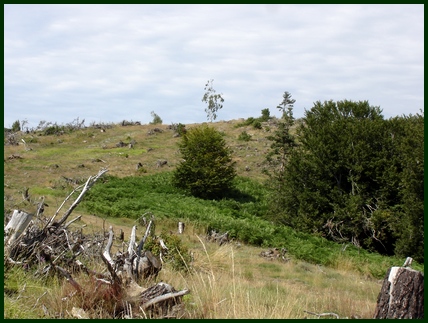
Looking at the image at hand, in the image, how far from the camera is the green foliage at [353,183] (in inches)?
819

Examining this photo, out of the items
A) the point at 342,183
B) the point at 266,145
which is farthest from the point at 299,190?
the point at 266,145

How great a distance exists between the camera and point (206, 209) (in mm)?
23344

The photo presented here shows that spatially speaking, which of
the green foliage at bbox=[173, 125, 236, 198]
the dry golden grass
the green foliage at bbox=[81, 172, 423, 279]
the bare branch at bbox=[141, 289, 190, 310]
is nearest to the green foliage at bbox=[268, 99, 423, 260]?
the green foliage at bbox=[81, 172, 423, 279]

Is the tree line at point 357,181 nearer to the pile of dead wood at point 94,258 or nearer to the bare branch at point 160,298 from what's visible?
the pile of dead wood at point 94,258

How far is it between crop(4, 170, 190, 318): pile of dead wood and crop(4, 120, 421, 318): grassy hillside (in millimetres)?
227

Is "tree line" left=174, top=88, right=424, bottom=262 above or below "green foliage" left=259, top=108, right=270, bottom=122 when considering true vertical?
below

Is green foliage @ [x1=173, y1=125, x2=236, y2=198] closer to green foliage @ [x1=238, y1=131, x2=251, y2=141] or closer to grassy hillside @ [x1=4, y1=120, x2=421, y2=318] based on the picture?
grassy hillside @ [x1=4, y1=120, x2=421, y2=318]

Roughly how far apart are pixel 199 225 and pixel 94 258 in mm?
11018

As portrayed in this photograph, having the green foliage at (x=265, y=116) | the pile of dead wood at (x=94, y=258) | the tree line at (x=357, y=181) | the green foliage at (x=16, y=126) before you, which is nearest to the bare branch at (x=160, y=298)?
the pile of dead wood at (x=94, y=258)

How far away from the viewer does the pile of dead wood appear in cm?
507

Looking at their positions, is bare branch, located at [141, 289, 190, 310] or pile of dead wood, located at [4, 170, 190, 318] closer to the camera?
bare branch, located at [141, 289, 190, 310]

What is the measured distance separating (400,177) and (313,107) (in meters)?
6.18

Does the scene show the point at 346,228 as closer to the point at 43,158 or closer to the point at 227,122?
the point at 43,158

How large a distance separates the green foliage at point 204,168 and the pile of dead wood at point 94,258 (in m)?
20.5
